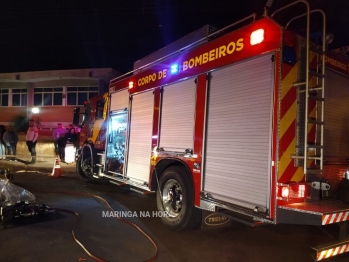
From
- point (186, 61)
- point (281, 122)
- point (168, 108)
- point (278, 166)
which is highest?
point (186, 61)

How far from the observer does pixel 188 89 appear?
196 inches

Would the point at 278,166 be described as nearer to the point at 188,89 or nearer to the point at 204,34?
the point at 188,89

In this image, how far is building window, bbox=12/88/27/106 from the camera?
977 inches

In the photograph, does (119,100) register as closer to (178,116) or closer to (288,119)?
(178,116)

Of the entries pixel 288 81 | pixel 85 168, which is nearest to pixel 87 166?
pixel 85 168

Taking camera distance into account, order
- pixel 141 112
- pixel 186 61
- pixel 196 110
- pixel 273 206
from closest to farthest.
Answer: pixel 273 206 → pixel 196 110 → pixel 186 61 → pixel 141 112

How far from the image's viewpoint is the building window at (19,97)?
81.4ft

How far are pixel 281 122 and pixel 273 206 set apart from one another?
36.3 inches

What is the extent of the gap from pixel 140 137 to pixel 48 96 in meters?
20.4

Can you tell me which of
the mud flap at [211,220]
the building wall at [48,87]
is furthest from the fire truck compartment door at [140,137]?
the building wall at [48,87]

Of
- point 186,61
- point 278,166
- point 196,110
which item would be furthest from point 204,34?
point 278,166

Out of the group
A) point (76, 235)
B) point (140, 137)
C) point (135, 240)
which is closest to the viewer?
point (135, 240)

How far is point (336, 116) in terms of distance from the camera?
4.32 m

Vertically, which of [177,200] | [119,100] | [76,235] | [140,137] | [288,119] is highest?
[119,100]
